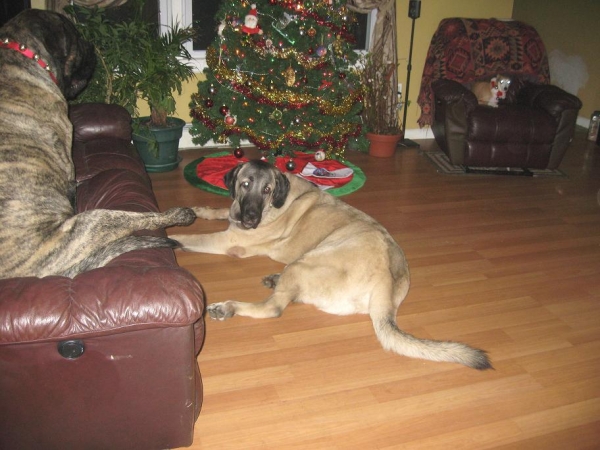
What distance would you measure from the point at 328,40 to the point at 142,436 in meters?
4.06

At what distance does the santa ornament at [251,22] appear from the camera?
15.3 ft

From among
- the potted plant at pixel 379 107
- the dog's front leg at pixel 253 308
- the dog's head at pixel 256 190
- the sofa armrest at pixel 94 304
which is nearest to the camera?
the sofa armrest at pixel 94 304

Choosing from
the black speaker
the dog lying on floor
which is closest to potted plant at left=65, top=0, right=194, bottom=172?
the dog lying on floor

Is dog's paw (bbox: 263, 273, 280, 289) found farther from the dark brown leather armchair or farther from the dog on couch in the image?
the dog on couch

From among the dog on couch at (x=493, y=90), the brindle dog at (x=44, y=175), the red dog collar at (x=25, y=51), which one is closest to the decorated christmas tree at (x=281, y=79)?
the dog on couch at (x=493, y=90)

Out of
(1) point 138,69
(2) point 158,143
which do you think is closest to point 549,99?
(2) point 158,143

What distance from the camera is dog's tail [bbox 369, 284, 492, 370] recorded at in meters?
2.24

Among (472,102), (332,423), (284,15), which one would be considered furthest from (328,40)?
(332,423)

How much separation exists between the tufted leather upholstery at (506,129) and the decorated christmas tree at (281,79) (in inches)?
40.3

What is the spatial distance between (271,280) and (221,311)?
464 millimetres

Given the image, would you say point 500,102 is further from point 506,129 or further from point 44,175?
point 44,175

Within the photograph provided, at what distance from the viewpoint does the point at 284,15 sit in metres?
4.89

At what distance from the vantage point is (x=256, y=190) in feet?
10.7

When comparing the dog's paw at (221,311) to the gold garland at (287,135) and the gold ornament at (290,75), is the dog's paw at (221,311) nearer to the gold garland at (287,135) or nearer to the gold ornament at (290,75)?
the gold garland at (287,135)
